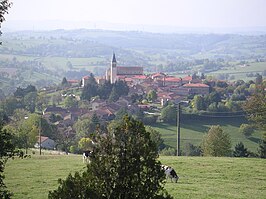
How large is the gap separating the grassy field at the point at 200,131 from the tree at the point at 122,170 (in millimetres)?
46564

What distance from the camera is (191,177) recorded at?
18.5 m

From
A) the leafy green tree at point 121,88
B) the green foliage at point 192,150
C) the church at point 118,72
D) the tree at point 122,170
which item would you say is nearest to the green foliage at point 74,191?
the tree at point 122,170

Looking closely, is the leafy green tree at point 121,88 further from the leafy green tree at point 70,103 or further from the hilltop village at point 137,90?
the leafy green tree at point 70,103

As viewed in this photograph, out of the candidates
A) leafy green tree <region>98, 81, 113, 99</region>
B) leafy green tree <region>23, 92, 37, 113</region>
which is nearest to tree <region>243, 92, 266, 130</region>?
leafy green tree <region>23, 92, 37, 113</region>

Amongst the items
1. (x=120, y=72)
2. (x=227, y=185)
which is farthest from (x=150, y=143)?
(x=120, y=72)

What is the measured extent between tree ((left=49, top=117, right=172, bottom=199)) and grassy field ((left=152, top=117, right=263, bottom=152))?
46.6 metres

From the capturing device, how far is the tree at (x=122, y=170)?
7.99m

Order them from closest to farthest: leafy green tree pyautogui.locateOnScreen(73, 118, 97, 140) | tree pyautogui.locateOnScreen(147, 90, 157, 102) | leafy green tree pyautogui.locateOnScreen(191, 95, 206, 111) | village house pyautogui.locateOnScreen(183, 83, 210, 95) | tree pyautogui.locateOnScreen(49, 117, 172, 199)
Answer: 1. tree pyautogui.locateOnScreen(49, 117, 172, 199)
2. leafy green tree pyautogui.locateOnScreen(73, 118, 97, 140)
3. leafy green tree pyautogui.locateOnScreen(191, 95, 206, 111)
4. tree pyautogui.locateOnScreen(147, 90, 157, 102)
5. village house pyautogui.locateOnScreen(183, 83, 210, 95)

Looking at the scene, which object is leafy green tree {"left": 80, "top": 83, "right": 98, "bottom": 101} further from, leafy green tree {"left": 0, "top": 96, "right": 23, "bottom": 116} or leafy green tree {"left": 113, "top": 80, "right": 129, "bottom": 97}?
leafy green tree {"left": 0, "top": 96, "right": 23, "bottom": 116}

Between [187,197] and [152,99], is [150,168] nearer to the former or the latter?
[187,197]

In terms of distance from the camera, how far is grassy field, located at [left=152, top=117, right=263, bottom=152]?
57906 mm

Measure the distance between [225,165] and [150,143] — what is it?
13.5 metres

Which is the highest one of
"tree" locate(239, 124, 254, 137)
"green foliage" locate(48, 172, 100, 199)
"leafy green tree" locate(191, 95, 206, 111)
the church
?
"green foliage" locate(48, 172, 100, 199)

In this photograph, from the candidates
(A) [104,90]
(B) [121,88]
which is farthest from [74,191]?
(B) [121,88]
